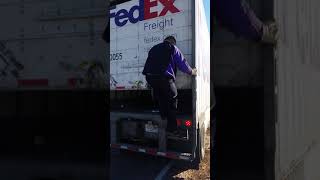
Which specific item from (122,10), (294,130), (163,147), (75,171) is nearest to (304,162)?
(294,130)

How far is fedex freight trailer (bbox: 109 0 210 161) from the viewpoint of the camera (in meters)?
4.10

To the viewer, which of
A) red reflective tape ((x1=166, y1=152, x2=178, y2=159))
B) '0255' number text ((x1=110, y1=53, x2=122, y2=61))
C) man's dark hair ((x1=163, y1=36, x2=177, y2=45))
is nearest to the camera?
'0255' number text ((x1=110, y1=53, x2=122, y2=61))

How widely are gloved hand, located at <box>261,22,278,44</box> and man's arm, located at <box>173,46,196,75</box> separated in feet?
2.45

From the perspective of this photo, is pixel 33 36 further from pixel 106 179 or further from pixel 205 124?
pixel 205 124

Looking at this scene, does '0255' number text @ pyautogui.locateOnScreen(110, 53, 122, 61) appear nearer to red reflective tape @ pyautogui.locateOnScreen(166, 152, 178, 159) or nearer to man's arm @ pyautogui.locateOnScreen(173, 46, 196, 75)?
man's arm @ pyautogui.locateOnScreen(173, 46, 196, 75)

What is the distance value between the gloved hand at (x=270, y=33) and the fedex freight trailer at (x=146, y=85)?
25.7 inches

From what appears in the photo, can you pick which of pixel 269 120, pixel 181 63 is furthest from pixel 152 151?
pixel 269 120

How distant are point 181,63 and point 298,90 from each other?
2.00 m

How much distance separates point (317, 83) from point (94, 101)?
18.4ft

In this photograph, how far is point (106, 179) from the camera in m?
2.84

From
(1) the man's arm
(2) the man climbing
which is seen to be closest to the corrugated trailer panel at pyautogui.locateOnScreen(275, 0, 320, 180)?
(1) the man's arm

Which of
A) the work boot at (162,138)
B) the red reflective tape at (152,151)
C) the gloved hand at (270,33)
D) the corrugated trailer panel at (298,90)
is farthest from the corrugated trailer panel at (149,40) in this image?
the corrugated trailer panel at (298,90)

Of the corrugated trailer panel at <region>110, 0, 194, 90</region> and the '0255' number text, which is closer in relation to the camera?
the '0255' number text

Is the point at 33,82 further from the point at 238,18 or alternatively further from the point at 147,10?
the point at 238,18
